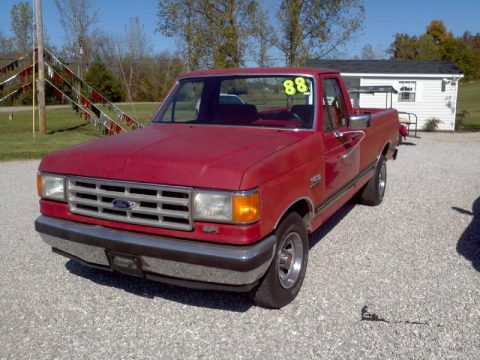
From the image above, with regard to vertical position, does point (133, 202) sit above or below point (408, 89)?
below

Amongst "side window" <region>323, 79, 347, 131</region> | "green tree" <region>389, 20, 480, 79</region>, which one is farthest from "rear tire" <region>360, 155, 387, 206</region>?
"green tree" <region>389, 20, 480, 79</region>

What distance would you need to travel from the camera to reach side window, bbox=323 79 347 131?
4.65 meters

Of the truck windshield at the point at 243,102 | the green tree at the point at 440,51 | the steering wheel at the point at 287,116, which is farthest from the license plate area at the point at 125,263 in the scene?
the green tree at the point at 440,51

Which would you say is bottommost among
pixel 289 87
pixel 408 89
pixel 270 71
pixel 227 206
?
pixel 227 206

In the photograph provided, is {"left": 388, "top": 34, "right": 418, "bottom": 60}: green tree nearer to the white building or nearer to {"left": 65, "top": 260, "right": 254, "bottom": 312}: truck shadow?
the white building

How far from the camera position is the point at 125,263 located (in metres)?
3.38

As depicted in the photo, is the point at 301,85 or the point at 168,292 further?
the point at 301,85

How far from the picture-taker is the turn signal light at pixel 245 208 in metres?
3.05

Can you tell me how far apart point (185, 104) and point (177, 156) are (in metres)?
1.71

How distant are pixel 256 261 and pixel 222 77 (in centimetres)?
245

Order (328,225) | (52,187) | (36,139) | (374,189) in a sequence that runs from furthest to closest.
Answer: (36,139), (374,189), (328,225), (52,187)

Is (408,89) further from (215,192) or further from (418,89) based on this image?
(215,192)

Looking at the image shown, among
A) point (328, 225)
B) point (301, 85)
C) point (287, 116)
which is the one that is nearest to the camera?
point (287, 116)

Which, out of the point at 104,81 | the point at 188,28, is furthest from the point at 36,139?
the point at 104,81
